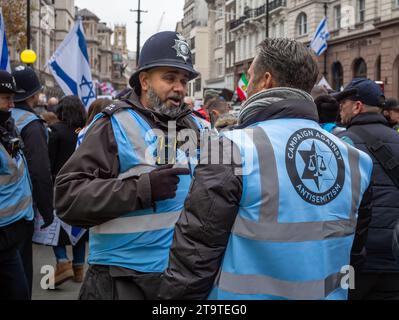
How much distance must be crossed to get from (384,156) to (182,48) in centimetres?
166

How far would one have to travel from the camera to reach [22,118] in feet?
17.4

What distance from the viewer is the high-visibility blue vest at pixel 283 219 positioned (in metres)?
2.25

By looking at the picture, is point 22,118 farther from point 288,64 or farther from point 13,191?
point 288,64

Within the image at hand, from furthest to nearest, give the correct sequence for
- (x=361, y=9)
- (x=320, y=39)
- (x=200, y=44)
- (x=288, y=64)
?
(x=200, y=44), (x=361, y=9), (x=320, y=39), (x=288, y=64)

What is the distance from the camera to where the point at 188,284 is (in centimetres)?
218

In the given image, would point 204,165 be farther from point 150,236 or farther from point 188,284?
point 150,236

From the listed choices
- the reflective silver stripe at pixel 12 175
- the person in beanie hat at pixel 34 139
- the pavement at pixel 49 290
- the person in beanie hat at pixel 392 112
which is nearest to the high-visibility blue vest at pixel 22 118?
the person in beanie hat at pixel 34 139

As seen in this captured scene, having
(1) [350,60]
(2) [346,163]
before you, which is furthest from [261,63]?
(1) [350,60]

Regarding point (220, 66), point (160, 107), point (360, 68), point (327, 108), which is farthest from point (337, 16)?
point (160, 107)

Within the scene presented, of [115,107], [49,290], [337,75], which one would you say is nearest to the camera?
[115,107]

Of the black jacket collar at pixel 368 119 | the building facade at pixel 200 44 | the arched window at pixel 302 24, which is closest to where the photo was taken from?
the black jacket collar at pixel 368 119

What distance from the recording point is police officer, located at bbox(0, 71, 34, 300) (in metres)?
4.23

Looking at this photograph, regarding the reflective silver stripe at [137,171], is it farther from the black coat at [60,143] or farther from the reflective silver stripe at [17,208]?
the black coat at [60,143]

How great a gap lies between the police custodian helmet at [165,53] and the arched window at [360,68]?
33958 millimetres
